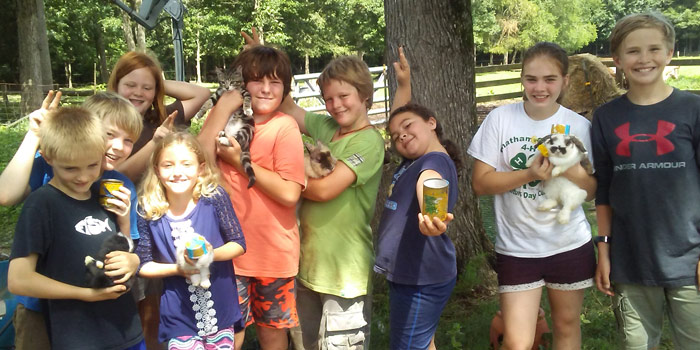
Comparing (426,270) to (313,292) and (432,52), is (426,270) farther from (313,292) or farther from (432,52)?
(432,52)

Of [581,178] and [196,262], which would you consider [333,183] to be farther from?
[581,178]

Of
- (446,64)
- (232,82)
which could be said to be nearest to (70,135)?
(232,82)

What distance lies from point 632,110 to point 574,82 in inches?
375

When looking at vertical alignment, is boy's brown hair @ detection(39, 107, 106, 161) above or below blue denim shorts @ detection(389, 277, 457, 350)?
above

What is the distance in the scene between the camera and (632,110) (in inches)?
110

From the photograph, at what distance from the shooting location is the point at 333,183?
2.81 metres

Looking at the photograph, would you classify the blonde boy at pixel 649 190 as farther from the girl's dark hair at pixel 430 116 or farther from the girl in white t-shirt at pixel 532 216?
the girl's dark hair at pixel 430 116

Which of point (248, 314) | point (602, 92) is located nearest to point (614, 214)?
point (248, 314)

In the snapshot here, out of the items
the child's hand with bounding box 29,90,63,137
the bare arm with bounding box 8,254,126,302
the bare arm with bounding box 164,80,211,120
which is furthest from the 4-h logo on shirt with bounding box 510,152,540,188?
the child's hand with bounding box 29,90,63,137

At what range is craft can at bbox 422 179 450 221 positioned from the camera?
2387 millimetres

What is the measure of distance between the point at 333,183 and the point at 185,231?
0.77 m

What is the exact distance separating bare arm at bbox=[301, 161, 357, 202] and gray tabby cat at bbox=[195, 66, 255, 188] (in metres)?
0.34

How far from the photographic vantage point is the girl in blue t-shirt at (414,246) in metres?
2.75

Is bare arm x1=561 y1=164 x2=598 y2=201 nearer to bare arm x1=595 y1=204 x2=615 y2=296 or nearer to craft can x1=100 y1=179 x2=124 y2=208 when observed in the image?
bare arm x1=595 y1=204 x2=615 y2=296
